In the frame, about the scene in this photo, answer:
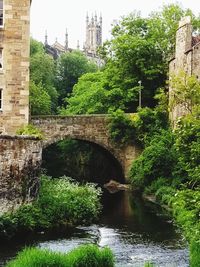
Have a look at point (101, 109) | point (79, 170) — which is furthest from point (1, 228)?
point (79, 170)

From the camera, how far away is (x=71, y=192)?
3016cm

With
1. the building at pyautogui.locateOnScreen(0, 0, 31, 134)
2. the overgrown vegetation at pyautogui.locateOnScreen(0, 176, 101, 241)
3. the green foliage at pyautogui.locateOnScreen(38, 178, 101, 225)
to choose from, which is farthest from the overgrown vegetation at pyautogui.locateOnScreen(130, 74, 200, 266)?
the building at pyautogui.locateOnScreen(0, 0, 31, 134)

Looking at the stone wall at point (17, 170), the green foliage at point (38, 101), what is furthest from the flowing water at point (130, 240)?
the green foliage at point (38, 101)

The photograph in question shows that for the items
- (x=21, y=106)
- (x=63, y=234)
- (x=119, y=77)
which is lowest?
(x=63, y=234)

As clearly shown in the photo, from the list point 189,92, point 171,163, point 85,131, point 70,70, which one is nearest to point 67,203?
point 189,92

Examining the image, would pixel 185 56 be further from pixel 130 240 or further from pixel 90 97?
pixel 130 240

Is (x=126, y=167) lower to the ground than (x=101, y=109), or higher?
lower

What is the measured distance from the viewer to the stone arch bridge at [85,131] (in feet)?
155

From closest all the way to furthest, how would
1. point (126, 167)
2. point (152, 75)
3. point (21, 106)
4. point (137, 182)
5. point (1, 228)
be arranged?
point (1, 228)
point (21, 106)
point (137, 182)
point (126, 167)
point (152, 75)

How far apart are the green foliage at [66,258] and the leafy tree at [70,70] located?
6463 centimetres

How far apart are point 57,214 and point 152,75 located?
91.1 feet

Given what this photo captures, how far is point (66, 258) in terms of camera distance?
1864 cm

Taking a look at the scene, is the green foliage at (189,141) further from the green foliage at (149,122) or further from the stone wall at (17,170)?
the green foliage at (149,122)

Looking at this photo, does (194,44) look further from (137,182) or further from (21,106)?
(21,106)
